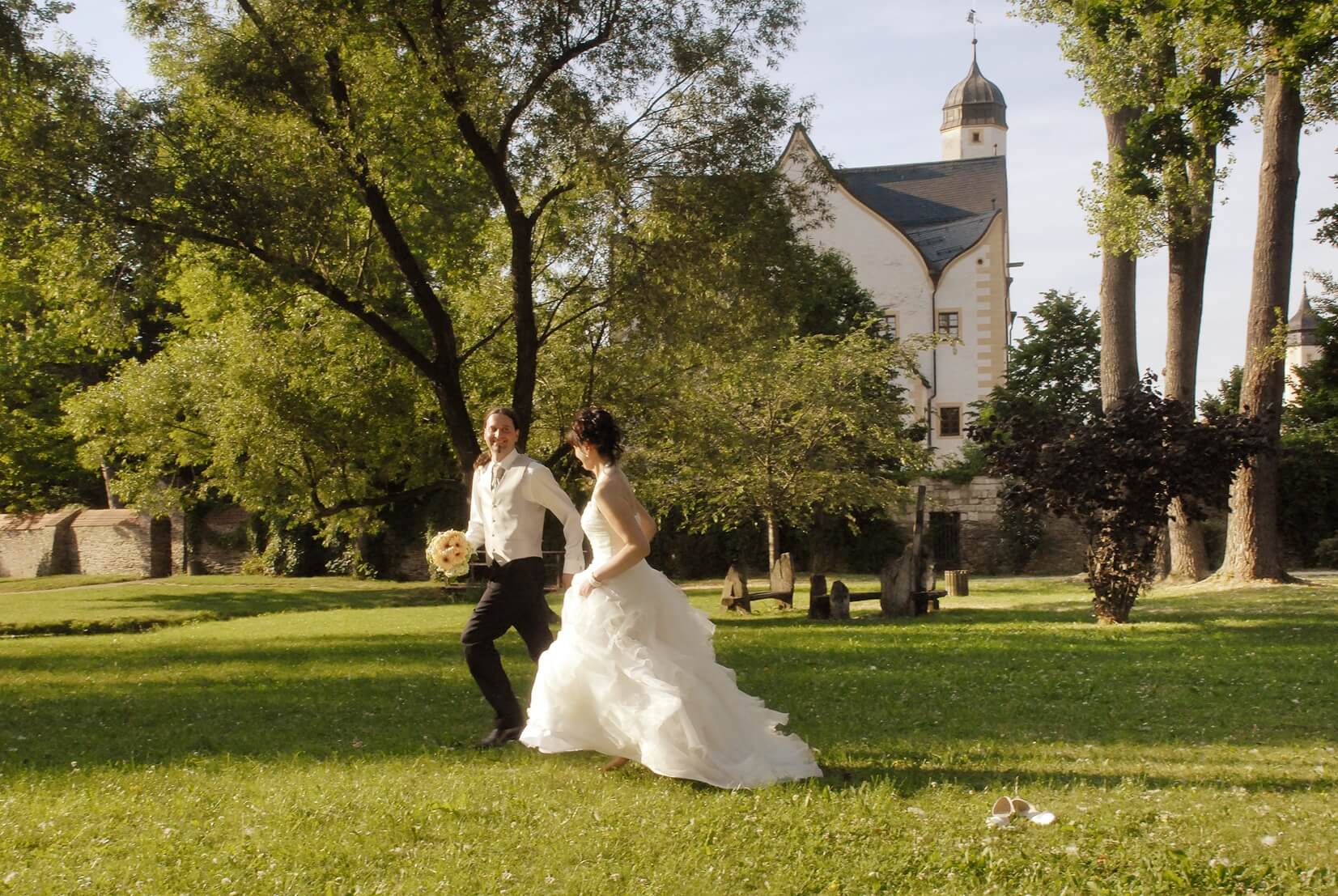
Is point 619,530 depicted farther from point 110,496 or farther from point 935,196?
point 935,196

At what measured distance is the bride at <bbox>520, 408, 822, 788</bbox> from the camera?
6617 millimetres

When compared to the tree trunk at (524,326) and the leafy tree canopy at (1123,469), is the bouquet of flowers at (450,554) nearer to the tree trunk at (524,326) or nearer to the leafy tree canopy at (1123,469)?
the leafy tree canopy at (1123,469)

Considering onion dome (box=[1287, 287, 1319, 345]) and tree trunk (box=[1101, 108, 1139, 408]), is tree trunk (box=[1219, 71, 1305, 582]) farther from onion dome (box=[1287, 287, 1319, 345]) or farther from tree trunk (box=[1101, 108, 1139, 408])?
onion dome (box=[1287, 287, 1319, 345])

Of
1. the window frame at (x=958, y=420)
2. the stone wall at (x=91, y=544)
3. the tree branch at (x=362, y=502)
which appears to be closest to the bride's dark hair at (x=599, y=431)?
the tree branch at (x=362, y=502)

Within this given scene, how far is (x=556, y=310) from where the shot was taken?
837 inches

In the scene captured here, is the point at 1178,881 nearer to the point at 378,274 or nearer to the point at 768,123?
the point at 768,123

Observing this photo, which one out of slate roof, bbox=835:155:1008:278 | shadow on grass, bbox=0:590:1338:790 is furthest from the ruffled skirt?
slate roof, bbox=835:155:1008:278

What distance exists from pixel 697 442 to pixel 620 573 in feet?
53.2

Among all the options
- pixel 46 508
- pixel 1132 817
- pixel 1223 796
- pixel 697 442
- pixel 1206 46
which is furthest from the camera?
pixel 46 508

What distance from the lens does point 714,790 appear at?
657 cm

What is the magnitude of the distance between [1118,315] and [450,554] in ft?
62.0

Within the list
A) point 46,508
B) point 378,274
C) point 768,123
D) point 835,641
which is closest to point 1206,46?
point 768,123

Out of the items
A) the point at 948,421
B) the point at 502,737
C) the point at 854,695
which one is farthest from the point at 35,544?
the point at 502,737

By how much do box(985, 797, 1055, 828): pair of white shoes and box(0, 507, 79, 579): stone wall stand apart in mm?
42143
